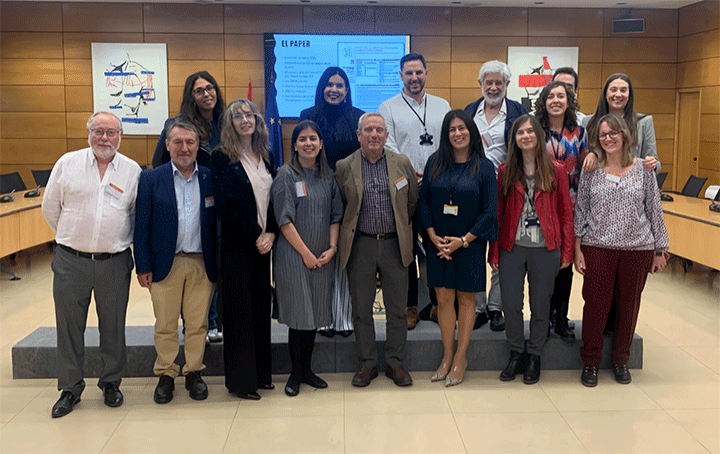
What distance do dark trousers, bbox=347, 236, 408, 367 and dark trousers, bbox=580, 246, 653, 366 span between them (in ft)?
3.76

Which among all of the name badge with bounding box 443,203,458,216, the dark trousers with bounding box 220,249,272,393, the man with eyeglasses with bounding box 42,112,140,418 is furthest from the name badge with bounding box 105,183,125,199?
the name badge with bounding box 443,203,458,216

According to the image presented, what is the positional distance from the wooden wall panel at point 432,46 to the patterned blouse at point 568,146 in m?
6.56

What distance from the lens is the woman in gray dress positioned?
3.62m

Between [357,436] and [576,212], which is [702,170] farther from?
[357,436]

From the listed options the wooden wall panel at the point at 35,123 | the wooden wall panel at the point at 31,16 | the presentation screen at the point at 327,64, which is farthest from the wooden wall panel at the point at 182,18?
the wooden wall panel at the point at 35,123

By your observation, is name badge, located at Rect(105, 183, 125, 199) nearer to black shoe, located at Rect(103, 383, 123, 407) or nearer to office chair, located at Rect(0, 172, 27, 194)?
black shoe, located at Rect(103, 383, 123, 407)

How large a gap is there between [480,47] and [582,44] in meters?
1.70

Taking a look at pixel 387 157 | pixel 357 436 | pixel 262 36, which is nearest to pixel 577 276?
pixel 387 157

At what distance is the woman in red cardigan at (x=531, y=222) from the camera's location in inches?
147

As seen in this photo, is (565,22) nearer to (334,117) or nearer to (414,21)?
(414,21)

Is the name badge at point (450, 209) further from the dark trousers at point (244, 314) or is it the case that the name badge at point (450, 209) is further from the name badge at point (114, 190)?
the name badge at point (114, 190)

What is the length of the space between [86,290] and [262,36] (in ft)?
24.1

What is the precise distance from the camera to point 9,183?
8.38 m

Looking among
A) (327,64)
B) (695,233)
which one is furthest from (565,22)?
(695,233)
